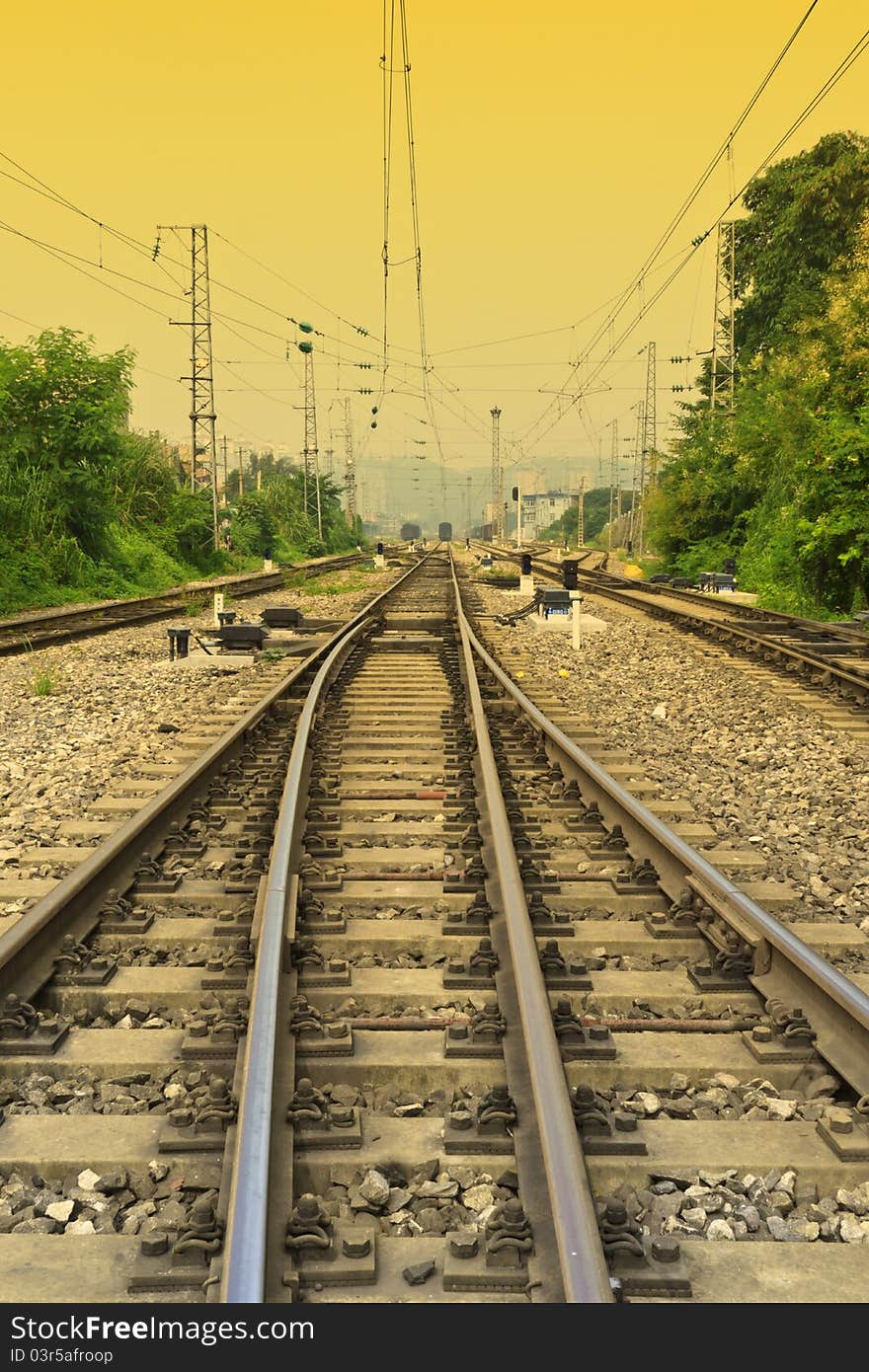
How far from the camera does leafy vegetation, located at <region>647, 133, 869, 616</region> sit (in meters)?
18.6

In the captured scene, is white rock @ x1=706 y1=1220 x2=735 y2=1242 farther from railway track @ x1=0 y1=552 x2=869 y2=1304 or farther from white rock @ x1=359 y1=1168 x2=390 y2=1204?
white rock @ x1=359 y1=1168 x2=390 y2=1204

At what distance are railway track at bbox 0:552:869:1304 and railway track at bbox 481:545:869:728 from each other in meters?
6.64

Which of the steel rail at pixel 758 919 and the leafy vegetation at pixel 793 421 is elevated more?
the leafy vegetation at pixel 793 421

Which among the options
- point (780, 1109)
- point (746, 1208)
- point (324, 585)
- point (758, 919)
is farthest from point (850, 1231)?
point (324, 585)

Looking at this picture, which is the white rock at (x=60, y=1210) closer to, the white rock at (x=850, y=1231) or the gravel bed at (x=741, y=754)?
the white rock at (x=850, y=1231)

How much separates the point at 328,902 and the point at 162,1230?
7.48 ft

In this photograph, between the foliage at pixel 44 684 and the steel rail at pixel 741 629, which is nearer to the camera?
the foliage at pixel 44 684

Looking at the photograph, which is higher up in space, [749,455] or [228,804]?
[749,455]

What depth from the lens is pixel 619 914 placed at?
4.84 meters

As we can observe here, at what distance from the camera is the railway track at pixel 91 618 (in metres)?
16.9

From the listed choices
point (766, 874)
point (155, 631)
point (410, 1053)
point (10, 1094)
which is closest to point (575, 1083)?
point (410, 1053)

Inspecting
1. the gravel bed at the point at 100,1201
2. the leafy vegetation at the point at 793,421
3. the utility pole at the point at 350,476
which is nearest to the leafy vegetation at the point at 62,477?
the leafy vegetation at the point at 793,421

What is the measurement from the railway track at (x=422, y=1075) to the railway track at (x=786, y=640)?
6641 mm
